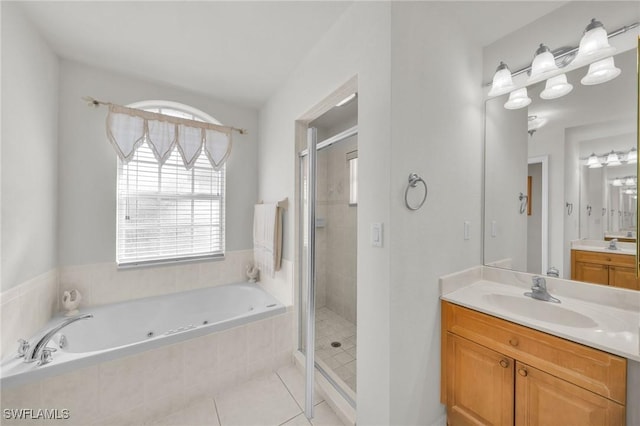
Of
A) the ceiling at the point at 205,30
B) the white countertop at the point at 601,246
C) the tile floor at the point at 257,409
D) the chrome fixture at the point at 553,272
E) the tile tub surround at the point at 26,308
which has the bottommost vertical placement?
the tile floor at the point at 257,409

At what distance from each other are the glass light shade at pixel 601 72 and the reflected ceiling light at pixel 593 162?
389 mm

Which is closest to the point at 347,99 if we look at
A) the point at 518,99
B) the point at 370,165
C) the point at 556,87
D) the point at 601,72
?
the point at 370,165

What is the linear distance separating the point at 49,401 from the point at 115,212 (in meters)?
1.42

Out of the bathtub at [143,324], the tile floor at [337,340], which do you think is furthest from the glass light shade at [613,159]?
the bathtub at [143,324]

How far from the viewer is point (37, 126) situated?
1623 millimetres

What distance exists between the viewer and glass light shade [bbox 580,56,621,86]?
3.87 feet

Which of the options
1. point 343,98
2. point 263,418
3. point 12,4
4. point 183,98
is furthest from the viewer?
point 183,98

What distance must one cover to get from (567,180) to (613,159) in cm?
20

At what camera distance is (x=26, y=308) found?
59.7 inches

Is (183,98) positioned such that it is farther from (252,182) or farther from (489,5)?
(489,5)

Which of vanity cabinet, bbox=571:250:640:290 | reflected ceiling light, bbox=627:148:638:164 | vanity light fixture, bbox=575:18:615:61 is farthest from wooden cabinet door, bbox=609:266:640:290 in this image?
vanity light fixture, bbox=575:18:615:61

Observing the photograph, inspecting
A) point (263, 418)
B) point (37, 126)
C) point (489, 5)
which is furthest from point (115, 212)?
point (489, 5)

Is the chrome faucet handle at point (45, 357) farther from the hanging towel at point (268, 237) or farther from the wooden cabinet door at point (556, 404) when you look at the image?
the wooden cabinet door at point (556, 404)

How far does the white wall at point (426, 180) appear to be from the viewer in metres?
1.19
